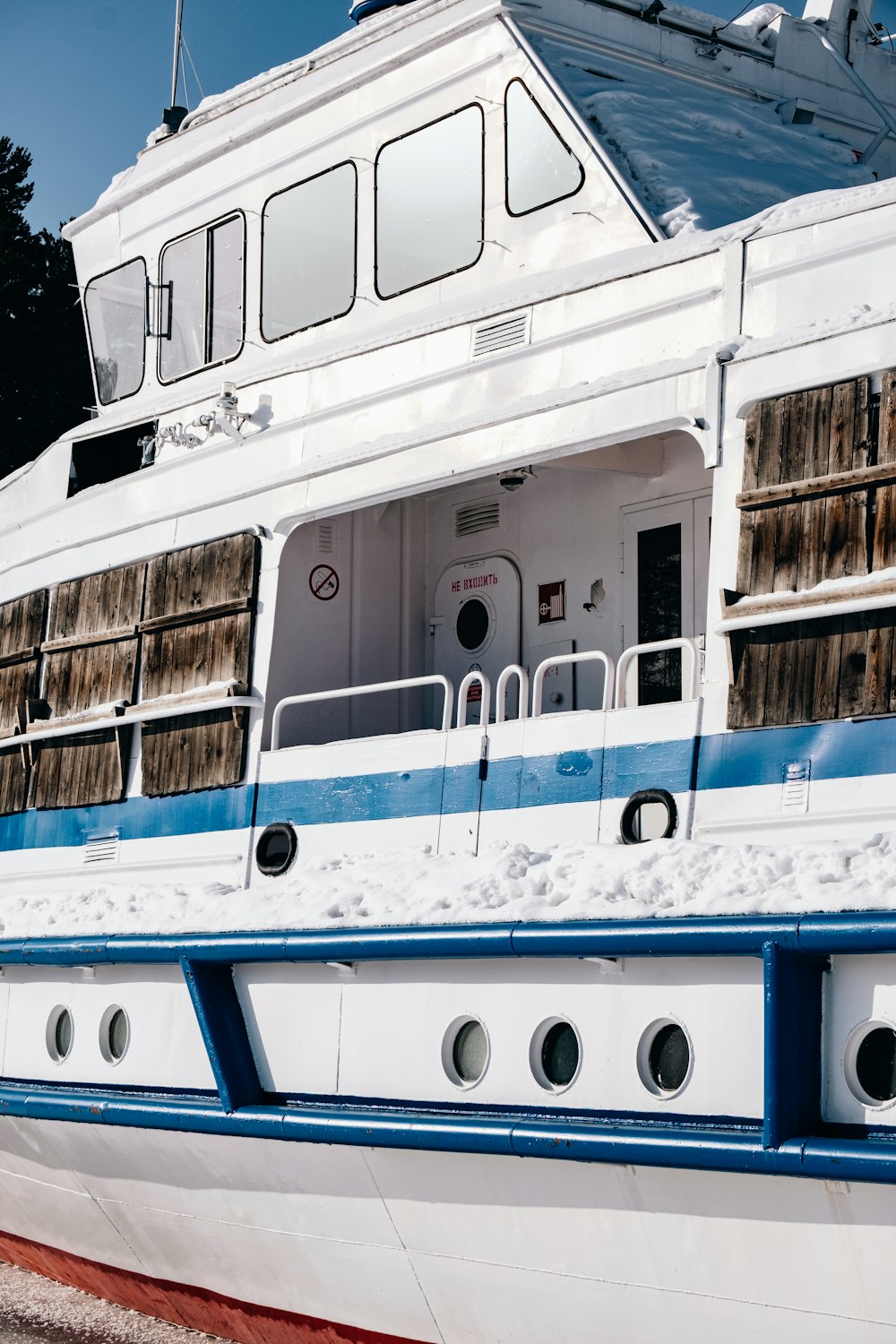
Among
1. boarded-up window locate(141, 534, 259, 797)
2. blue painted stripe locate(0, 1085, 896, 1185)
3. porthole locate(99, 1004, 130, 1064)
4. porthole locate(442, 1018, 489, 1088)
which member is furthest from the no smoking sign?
porthole locate(442, 1018, 489, 1088)

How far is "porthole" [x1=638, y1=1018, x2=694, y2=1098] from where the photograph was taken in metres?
6.20

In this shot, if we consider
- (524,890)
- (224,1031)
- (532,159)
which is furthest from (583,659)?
(532,159)

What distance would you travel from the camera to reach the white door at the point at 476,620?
355 inches

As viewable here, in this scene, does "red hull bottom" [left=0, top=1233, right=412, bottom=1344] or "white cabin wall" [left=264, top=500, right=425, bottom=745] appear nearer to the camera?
"red hull bottom" [left=0, top=1233, right=412, bottom=1344]

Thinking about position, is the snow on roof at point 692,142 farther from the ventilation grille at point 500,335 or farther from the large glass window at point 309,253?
the large glass window at point 309,253

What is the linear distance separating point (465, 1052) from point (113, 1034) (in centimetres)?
249

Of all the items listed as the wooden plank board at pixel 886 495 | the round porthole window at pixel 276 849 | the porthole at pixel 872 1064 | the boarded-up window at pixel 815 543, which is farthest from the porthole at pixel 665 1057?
the round porthole window at pixel 276 849

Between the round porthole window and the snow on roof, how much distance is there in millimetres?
3389

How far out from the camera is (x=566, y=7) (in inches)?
360

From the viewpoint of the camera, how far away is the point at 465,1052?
22.7 ft

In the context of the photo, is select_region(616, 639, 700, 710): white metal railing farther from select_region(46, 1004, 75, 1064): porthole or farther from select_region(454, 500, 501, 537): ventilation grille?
select_region(46, 1004, 75, 1064): porthole

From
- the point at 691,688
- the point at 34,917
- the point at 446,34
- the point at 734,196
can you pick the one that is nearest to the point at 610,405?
the point at 691,688

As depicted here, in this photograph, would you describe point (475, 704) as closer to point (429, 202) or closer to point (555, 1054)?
point (429, 202)

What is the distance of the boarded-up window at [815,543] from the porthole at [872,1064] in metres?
1.15
